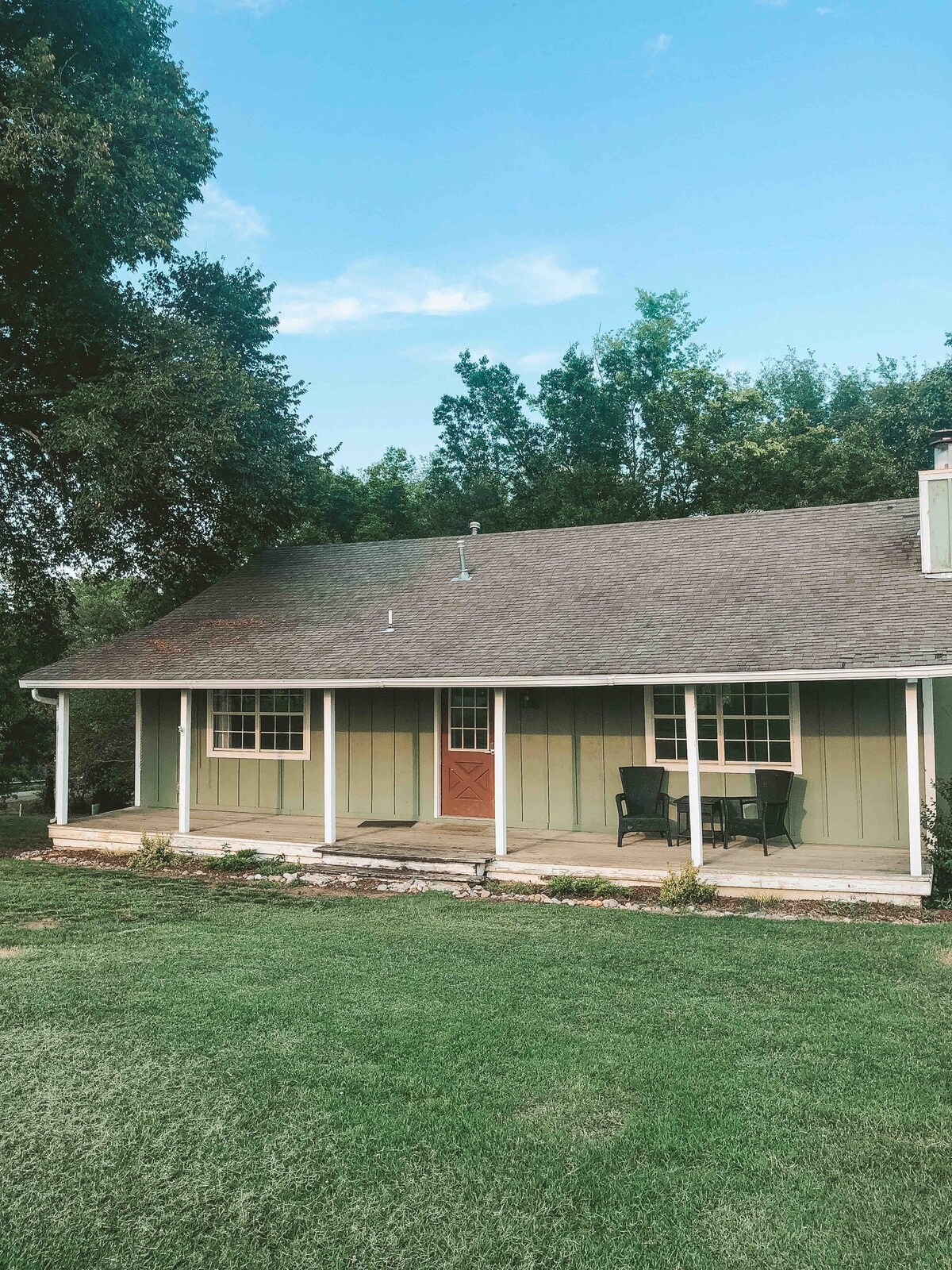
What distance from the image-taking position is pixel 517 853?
10016 millimetres

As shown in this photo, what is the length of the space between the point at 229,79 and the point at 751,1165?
19443 millimetres

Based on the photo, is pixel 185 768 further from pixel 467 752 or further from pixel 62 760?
pixel 467 752

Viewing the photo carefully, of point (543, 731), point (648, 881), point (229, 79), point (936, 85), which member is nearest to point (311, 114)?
point (229, 79)

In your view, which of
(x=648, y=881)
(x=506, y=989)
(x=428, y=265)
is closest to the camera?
(x=506, y=989)

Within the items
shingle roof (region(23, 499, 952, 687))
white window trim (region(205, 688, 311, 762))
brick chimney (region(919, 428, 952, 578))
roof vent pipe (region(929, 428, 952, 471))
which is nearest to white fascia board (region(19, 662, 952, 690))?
shingle roof (region(23, 499, 952, 687))

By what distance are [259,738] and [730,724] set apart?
6.81 m

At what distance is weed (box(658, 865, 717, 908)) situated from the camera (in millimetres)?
8547

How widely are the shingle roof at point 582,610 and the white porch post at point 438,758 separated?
1.21 metres

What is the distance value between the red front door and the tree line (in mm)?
5615

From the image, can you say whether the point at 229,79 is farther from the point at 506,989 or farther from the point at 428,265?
the point at 506,989

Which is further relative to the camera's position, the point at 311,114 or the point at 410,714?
the point at 311,114

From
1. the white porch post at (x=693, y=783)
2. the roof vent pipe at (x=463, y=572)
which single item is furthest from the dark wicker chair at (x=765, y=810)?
the roof vent pipe at (x=463, y=572)

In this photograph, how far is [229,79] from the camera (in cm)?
1691

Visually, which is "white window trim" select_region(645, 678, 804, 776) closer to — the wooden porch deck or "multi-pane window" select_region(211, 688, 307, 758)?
the wooden porch deck
